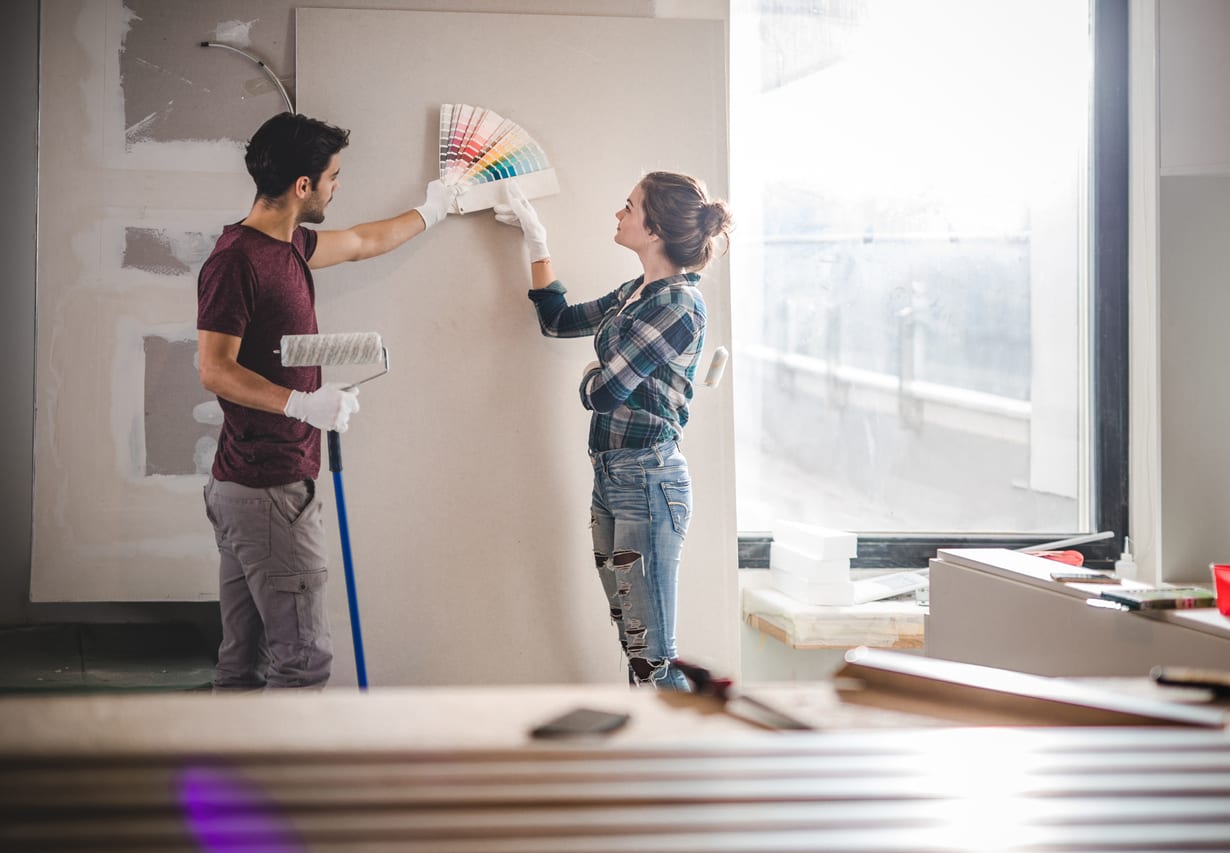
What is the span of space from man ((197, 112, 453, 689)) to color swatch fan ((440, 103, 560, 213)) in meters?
0.49

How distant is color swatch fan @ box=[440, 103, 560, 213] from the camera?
2.94 m

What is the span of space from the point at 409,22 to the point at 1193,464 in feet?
9.78

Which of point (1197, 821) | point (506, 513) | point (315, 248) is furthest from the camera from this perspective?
point (506, 513)

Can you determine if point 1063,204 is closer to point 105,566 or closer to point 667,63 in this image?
point 667,63

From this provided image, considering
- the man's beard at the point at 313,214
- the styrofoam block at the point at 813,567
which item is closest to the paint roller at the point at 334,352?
the man's beard at the point at 313,214

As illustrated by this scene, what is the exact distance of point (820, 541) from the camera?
10.1ft

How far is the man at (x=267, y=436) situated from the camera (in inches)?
92.0

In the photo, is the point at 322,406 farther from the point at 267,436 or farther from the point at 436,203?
the point at 436,203

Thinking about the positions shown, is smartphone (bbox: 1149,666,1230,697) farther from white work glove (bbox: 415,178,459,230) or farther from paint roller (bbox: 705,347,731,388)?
white work glove (bbox: 415,178,459,230)

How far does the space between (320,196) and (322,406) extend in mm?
614

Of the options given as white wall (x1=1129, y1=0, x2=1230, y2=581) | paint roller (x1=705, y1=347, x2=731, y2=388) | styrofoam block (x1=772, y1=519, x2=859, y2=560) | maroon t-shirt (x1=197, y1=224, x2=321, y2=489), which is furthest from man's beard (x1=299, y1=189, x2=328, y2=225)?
white wall (x1=1129, y1=0, x2=1230, y2=581)

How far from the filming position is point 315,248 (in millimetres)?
2797

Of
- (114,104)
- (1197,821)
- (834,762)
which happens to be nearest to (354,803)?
(834,762)

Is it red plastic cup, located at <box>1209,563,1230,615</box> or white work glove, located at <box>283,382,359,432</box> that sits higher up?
white work glove, located at <box>283,382,359,432</box>
